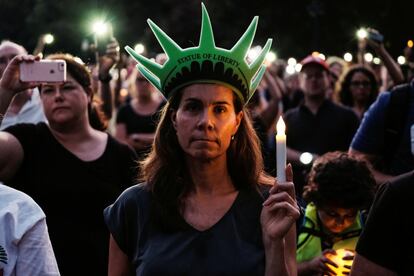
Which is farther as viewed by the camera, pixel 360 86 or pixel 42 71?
pixel 360 86

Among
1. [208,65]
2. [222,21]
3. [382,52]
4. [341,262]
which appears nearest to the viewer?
[208,65]

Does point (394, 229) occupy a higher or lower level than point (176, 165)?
lower

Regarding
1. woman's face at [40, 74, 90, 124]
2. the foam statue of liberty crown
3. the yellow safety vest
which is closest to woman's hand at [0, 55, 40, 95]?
woman's face at [40, 74, 90, 124]

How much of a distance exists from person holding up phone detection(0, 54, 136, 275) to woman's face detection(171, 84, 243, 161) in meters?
1.38

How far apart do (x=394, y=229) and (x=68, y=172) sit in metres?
2.48

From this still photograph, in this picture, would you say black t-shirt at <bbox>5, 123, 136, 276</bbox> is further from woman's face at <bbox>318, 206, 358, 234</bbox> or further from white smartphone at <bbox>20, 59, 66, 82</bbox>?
woman's face at <bbox>318, 206, 358, 234</bbox>

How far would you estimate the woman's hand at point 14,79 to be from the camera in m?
4.80

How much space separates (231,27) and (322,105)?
93.7ft

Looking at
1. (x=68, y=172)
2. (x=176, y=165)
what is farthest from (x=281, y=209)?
(x=68, y=172)

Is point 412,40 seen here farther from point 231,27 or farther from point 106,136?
point 231,27

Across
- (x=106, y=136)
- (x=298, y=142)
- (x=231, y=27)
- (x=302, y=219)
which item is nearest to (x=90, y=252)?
(x=106, y=136)

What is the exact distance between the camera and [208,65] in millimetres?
3812

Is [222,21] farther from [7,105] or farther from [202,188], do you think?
[202,188]

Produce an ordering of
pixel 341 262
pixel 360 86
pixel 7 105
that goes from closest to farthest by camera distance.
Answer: pixel 341 262 → pixel 7 105 → pixel 360 86
